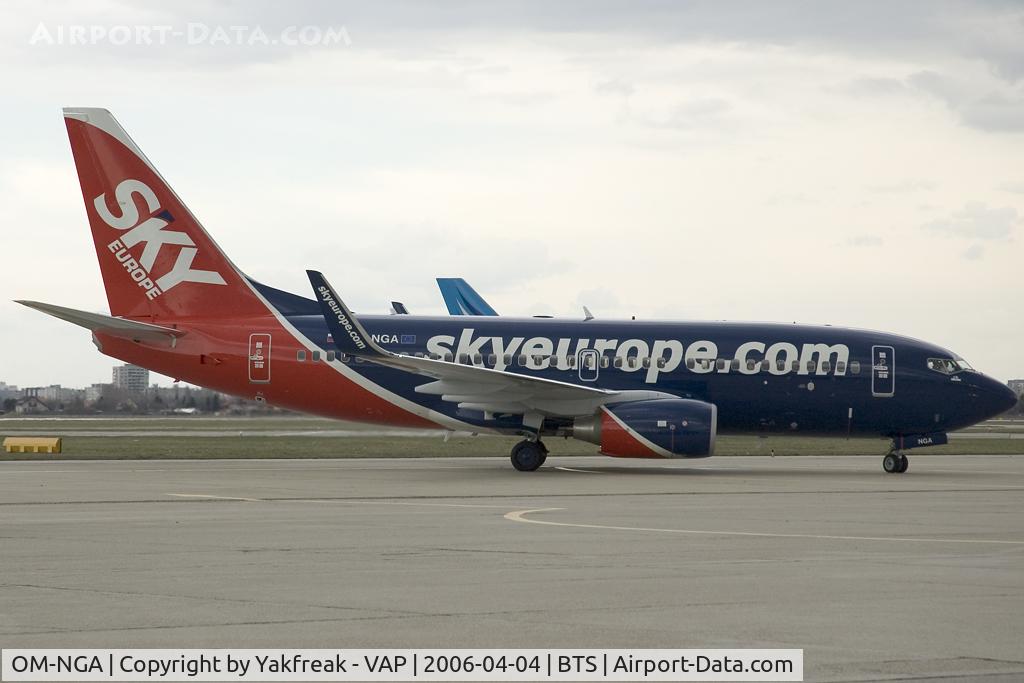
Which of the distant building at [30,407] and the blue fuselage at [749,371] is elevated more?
the blue fuselage at [749,371]

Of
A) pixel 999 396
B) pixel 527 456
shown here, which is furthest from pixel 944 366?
pixel 527 456

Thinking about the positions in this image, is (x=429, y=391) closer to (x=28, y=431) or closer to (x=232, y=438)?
(x=232, y=438)

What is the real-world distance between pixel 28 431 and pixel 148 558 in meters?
49.7

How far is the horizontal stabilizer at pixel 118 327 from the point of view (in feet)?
101

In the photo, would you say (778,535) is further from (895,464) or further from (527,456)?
(895,464)

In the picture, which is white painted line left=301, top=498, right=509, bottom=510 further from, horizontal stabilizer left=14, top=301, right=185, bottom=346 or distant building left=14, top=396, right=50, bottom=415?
distant building left=14, top=396, right=50, bottom=415

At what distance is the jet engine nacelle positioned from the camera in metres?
29.1

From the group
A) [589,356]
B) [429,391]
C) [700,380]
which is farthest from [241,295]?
[700,380]

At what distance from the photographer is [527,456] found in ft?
99.9

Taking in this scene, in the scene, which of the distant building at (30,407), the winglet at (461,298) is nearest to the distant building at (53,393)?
the distant building at (30,407)

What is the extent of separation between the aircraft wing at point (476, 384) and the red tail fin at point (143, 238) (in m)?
4.89

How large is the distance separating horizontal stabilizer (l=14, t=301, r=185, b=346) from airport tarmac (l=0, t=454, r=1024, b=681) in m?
6.76

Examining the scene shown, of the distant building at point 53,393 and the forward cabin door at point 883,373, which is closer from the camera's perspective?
the forward cabin door at point 883,373

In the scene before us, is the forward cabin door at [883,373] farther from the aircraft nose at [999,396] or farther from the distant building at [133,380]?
the distant building at [133,380]
